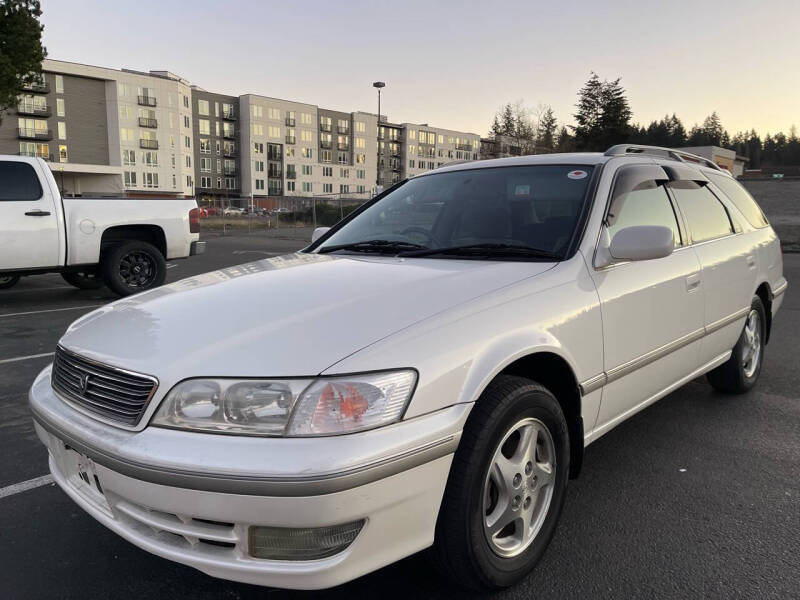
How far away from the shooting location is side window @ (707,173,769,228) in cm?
420

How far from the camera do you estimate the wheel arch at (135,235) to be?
870 cm

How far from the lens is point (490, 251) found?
2.78m

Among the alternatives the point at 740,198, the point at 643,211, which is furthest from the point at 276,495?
the point at 740,198

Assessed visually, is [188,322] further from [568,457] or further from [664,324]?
[664,324]

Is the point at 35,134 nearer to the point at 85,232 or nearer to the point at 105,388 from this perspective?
the point at 85,232

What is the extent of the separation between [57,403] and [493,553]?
1.68 meters

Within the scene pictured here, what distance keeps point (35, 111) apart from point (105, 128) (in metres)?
6.34

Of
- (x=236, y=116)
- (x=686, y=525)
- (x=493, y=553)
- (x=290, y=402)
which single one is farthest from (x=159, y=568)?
(x=236, y=116)

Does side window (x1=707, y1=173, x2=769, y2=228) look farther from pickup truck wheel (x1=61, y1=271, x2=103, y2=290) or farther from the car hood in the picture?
pickup truck wheel (x1=61, y1=271, x2=103, y2=290)

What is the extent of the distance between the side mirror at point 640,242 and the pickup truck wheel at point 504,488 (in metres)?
0.79

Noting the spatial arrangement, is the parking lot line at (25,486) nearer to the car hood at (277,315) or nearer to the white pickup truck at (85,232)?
the car hood at (277,315)

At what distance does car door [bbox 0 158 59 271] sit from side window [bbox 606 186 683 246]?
7525 mm

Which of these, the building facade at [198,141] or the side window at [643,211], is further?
the building facade at [198,141]

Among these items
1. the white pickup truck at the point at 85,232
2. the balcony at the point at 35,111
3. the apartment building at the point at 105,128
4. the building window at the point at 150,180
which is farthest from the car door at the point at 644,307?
the building window at the point at 150,180
